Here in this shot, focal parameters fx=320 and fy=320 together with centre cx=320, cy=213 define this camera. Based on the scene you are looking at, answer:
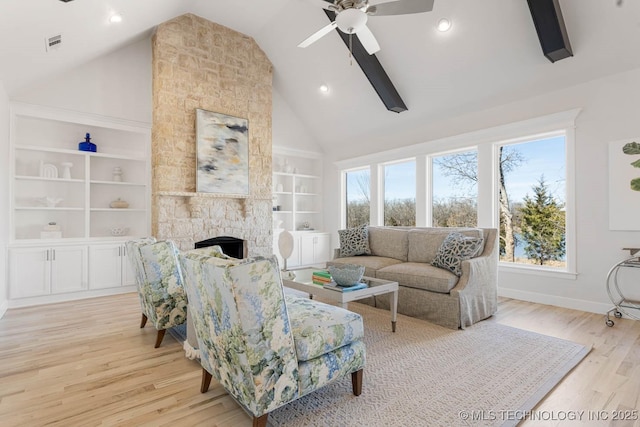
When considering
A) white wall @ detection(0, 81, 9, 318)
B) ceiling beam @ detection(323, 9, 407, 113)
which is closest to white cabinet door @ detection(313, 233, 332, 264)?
ceiling beam @ detection(323, 9, 407, 113)

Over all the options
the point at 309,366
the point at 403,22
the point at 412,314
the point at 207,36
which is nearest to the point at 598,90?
the point at 403,22

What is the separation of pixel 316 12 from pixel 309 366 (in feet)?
16.4

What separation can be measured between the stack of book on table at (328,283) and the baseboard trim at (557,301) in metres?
2.66

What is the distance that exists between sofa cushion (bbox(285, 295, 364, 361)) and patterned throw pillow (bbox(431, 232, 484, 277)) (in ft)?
6.21

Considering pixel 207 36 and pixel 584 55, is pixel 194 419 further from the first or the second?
pixel 207 36

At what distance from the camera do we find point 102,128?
4930 mm

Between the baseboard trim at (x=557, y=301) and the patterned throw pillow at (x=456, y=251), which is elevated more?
the patterned throw pillow at (x=456, y=251)

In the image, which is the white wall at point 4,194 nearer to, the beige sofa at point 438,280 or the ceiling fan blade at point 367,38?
the ceiling fan blade at point 367,38

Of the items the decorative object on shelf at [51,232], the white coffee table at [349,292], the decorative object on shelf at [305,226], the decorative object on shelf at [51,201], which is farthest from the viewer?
the decorative object on shelf at [305,226]

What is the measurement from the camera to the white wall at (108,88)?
14.2 feet

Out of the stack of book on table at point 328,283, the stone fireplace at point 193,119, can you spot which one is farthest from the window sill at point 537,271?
the stone fireplace at point 193,119

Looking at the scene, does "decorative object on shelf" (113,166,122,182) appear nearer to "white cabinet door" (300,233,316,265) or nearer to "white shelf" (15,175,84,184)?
"white shelf" (15,175,84,184)

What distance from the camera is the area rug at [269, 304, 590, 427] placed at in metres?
1.78

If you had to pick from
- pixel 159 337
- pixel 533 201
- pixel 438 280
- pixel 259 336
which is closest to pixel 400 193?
pixel 533 201
